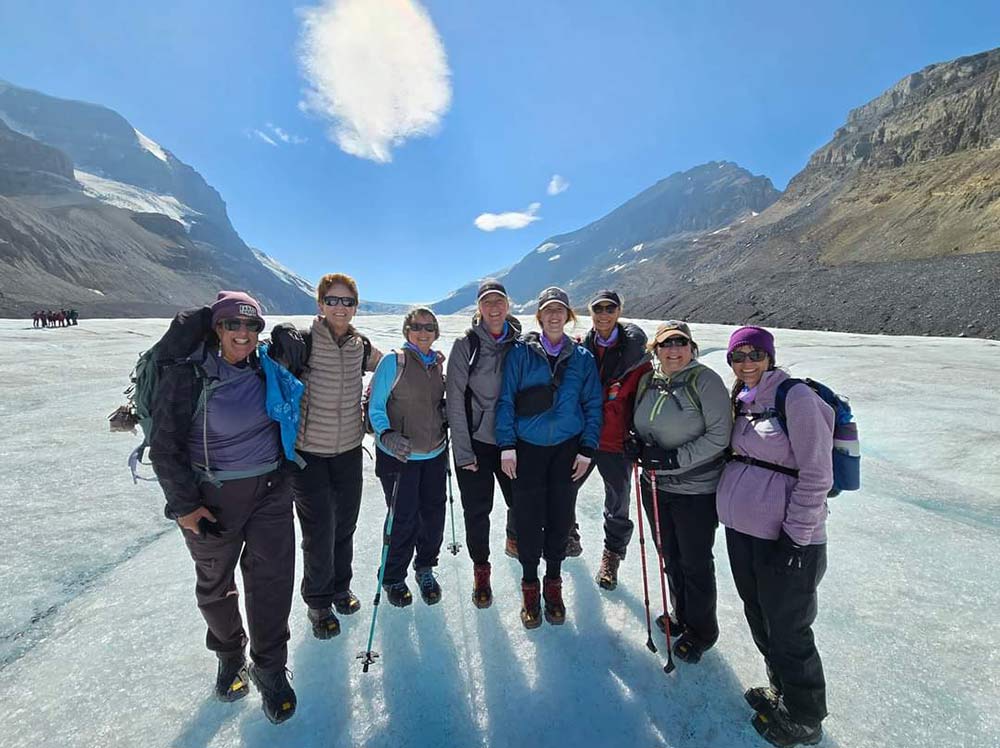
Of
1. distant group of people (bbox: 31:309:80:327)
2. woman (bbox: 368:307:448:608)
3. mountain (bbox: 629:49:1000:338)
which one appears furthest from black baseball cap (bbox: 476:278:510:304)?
distant group of people (bbox: 31:309:80:327)

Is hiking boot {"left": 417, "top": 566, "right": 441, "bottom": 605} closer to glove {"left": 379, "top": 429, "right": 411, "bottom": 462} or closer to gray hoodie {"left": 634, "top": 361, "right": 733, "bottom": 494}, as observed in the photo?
glove {"left": 379, "top": 429, "right": 411, "bottom": 462}

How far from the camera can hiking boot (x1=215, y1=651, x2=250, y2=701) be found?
9.26 ft

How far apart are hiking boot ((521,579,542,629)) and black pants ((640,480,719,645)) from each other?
1.07 meters

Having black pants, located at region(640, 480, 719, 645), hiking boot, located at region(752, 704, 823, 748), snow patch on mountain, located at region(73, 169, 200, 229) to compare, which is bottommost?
hiking boot, located at region(752, 704, 823, 748)

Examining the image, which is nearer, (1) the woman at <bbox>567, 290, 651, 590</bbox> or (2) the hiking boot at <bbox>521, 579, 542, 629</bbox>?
(2) the hiking boot at <bbox>521, 579, 542, 629</bbox>

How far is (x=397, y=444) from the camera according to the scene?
3.35m

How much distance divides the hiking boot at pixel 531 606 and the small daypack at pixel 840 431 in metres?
2.15

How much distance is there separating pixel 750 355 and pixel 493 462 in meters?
2.02

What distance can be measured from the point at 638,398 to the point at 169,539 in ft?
16.0

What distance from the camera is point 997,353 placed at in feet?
48.9

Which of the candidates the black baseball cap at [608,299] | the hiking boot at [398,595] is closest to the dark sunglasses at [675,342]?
the black baseball cap at [608,299]

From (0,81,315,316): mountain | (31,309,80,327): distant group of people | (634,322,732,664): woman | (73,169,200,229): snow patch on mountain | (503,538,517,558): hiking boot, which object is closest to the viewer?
(634,322,732,664): woman

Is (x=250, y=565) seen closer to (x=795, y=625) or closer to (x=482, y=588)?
(x=482, y=588)

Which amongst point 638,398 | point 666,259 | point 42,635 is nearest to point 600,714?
point 638,398
